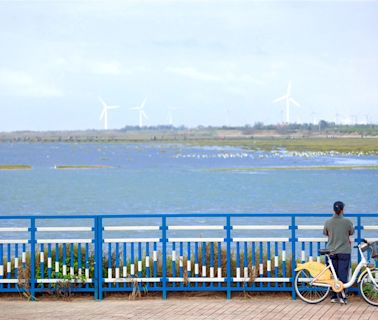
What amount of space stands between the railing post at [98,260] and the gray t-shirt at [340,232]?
12.2 feet

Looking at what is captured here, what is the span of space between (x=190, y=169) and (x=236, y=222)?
74.4m

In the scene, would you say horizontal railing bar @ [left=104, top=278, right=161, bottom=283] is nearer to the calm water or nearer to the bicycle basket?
the bicycle basket

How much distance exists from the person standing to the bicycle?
97 mm

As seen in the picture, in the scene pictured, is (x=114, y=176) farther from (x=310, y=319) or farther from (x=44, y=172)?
(x=310, y=319)

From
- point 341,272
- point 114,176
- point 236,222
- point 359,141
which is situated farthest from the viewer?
point 359,141

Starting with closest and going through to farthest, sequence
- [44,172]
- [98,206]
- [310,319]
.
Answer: [310,319]
[98,206]
[44,172]

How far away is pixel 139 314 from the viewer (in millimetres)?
13492

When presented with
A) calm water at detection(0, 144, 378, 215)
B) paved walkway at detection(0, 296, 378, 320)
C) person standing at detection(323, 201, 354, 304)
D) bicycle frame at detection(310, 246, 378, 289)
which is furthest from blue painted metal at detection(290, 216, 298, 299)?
calm water at detection(0, 144, 378, 215)

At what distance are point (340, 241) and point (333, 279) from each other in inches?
23.7

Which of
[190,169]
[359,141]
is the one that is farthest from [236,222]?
[359,141]

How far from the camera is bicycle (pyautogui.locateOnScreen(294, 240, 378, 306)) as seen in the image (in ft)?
46.6

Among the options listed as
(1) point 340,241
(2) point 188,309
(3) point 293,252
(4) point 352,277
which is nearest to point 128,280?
(2) point 188,309

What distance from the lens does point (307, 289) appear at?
48.2ft

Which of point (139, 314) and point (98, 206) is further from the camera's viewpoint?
point (98, 206)
